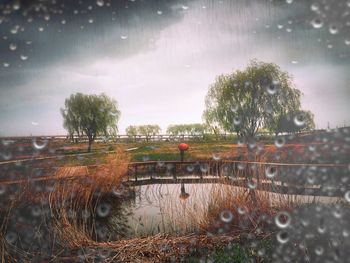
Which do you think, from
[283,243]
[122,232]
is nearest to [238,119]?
[122,232]

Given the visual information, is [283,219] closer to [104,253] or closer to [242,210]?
[242,210]

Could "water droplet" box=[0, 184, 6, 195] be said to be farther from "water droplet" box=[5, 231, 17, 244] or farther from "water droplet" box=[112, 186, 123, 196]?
"water droplet" box=[112, 186, 123, 196]

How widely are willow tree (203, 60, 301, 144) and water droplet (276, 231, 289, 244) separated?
16.6m

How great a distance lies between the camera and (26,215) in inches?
165

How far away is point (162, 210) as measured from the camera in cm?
459

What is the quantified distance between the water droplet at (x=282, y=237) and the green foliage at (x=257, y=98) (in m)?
16.7

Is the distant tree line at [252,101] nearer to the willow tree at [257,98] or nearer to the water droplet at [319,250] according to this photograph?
the willow tree at [257,98]

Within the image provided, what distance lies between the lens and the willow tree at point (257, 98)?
62.1 feet

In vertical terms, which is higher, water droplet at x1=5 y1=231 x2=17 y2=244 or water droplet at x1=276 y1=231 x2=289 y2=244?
water droplet at x1=276 y1=231 x2=289 y2=244

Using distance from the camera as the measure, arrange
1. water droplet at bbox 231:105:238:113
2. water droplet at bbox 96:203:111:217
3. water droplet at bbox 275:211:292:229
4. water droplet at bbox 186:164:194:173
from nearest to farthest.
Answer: water droplet at bbox 275:211:292:229 → water droplet at bbox 96:203:111:217 → water droplet at bbox 186:164:194:173 → water droplet at bbox 231:105:238:113

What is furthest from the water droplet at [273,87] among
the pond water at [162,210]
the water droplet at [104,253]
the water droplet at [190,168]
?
the water droplet at [104,253]

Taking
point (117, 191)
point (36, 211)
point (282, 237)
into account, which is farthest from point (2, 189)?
point (282, 237)

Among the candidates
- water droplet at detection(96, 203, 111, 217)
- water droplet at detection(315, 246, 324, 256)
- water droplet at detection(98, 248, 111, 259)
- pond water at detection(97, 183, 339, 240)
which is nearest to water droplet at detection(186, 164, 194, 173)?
pond water at detection(97, 183, 339, 240)

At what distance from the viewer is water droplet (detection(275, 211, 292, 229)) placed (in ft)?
9.94
